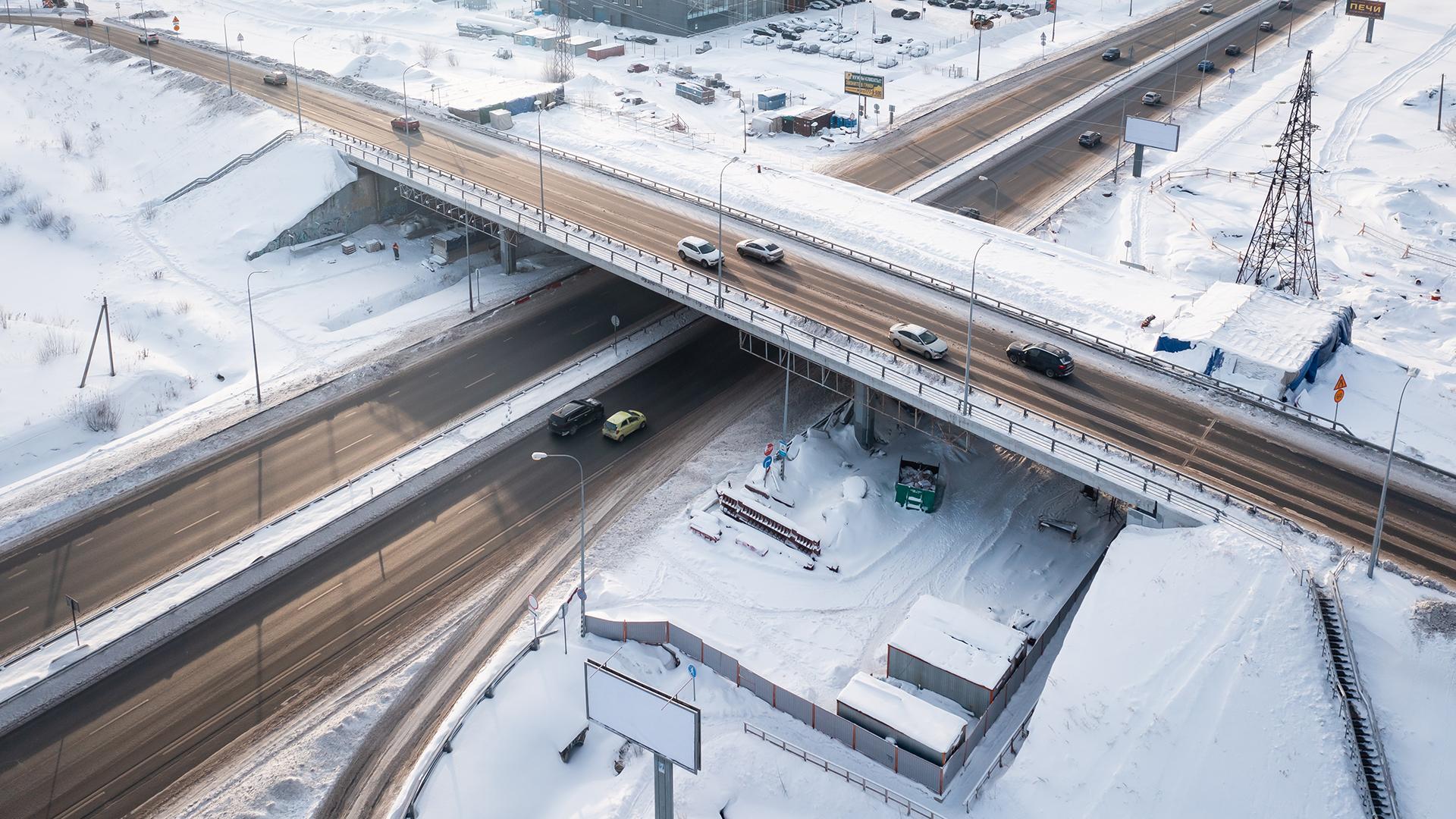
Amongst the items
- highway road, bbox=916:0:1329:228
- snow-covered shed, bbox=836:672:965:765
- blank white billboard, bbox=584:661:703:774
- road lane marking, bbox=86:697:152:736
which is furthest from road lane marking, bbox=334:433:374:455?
highway road, bbox=916:0:1329:228

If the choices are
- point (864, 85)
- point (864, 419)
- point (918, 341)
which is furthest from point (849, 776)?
point (864, 85)

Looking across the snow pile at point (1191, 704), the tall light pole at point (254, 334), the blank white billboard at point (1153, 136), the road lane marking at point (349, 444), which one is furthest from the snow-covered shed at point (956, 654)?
the blank white billboard at point (1153, 136)

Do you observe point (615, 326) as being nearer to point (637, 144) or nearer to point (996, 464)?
point (996, 464)

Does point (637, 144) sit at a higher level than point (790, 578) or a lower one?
higher

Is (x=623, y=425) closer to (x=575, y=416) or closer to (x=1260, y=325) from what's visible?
(x=575, y=416)

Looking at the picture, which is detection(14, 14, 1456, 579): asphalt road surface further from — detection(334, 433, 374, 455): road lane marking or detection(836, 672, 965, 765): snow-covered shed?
detection(334, 433, 374, 455): road lane marking

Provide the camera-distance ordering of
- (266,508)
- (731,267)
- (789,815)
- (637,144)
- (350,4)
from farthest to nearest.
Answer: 1. (350,4)
2. (637,144)
3. (731,267)
4. (266,508)
5. (789,815)

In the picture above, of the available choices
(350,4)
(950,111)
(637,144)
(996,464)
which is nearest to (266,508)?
(996,464)
